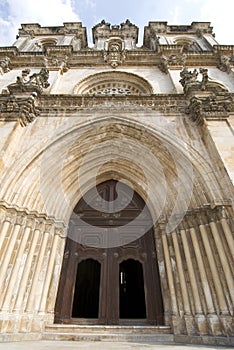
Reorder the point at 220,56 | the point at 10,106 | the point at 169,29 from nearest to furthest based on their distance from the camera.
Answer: the point at 10,106 < the point at 220,56 < the point at 169,29

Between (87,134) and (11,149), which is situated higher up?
(87,134)

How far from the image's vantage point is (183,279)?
13.1ft

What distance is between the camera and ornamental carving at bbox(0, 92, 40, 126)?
5344 millimetres

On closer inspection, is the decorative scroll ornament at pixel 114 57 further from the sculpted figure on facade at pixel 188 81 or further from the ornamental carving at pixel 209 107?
the ornamental carving at pixel 209 107

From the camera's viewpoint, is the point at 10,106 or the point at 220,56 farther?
the point at 220,56

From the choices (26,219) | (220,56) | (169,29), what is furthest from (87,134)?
(169,29)

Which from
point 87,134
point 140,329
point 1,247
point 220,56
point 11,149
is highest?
point 220,56

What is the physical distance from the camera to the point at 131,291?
18.1 feet

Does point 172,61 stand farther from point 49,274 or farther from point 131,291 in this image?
point 49,274

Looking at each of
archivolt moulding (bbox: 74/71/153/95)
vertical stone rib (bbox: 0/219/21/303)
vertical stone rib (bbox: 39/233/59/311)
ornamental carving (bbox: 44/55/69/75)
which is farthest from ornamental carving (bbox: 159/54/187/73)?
vertical stone rib (bbox: 0/219/21/303)

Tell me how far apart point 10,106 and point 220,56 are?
30.1 ft

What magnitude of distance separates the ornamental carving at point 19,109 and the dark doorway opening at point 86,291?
159 inches

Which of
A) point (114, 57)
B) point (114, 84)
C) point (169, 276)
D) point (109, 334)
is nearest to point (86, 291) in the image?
point (109, 334)

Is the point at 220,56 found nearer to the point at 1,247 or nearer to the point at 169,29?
the point at 169,29
